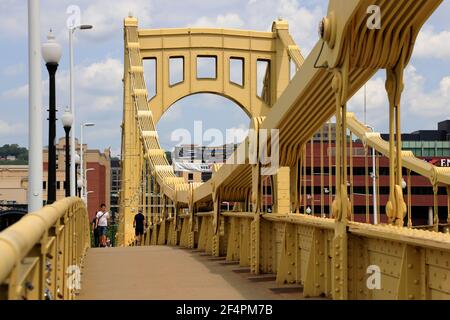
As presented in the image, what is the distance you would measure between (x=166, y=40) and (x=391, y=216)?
3464 centimetres

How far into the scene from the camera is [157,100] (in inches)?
1677

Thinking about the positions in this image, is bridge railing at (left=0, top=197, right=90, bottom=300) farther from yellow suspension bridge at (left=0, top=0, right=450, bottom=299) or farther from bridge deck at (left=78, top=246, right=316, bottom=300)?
bridge deck at (left=78, top=246, right=316, bottom=300)

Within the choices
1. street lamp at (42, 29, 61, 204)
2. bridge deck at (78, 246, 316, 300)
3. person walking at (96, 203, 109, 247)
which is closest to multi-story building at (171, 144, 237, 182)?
person walking at (96, 203, 109, 247)

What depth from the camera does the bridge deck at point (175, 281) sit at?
980 centimetres

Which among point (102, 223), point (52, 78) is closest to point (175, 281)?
point (52, 78)

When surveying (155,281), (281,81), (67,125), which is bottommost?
(155,281)

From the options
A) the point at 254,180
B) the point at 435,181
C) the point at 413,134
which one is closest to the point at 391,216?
the point at 254,180

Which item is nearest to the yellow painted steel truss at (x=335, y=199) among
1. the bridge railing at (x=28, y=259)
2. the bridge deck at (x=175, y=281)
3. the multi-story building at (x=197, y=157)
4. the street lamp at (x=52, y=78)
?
the bridge deck at (x=175, y=281)

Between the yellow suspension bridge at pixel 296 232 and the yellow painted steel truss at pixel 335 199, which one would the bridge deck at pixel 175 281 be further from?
the yellow painted steel truss at pixel 335 199

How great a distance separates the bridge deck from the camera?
9.80 metres

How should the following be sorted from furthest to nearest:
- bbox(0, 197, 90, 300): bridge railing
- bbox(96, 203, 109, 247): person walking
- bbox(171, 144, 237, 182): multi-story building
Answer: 1. bbox(171, 144, 237, 182): multi-story building
2. bbox(96, 203, 109, 247): person walking
3. bbox(0, 197, 90, 300): bridge railing

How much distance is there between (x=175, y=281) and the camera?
37.3 feet

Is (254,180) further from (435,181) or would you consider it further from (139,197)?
(139,197)

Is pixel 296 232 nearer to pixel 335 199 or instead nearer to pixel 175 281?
→ pixel 175 281
